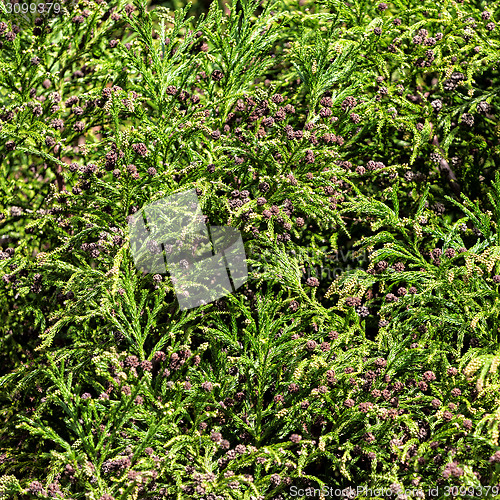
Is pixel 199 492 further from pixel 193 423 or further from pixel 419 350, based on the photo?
pixel 419 350

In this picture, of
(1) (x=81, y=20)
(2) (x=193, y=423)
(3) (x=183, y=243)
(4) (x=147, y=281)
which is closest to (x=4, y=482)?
(2) (x=193, y=423)

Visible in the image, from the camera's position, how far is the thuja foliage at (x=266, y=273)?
167 cm

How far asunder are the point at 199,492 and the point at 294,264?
2.52 feet

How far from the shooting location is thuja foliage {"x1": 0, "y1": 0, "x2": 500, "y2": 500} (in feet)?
→ 5.47

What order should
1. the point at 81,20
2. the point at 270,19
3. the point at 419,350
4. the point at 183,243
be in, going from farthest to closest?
the point at 81,20, the point at 270,19, the point at 183,243, the point at 419,350

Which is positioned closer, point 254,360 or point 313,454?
point 313,454

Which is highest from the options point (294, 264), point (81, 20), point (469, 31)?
point (81, 20)

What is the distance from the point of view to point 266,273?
74.3 inches

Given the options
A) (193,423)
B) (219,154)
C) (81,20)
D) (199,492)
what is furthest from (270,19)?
(199,492)

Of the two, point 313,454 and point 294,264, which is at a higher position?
point 294,264

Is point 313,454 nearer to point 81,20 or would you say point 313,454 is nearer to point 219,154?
point 219,154

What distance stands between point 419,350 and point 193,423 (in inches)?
27.4

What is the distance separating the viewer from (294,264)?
1965 millimetres

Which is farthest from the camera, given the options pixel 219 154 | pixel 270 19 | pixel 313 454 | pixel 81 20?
pixel 81 20
